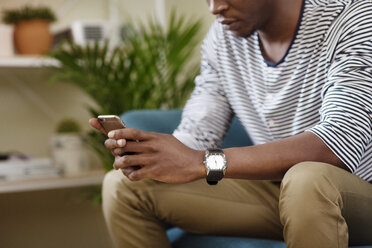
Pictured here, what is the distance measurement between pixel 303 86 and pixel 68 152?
4.91ft

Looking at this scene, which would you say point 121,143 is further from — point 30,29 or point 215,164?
point 30,29

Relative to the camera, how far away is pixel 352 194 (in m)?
1.04

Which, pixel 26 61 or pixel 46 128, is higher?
pixel 26 61

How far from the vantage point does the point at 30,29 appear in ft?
8.38

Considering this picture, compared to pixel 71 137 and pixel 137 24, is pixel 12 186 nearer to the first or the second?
pixel 71 137

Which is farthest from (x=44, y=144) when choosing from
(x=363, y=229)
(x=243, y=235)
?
(x=363, y=229)

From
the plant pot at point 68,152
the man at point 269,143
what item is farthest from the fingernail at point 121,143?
the plant pot at point 68,152

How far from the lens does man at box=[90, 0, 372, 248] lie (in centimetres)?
102

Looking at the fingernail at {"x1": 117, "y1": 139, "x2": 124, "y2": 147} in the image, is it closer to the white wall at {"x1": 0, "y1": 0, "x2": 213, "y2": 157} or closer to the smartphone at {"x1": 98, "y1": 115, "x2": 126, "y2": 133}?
the smartphone at {"x1": 98, "y1": 115, "x2": 126, "y2": 133}

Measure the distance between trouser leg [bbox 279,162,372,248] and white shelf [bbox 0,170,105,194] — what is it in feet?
5.24

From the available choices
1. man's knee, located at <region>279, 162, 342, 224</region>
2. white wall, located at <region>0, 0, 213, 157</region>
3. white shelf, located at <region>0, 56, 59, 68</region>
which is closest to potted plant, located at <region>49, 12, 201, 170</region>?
white shelf, located at <region>0, 56, 59, 68</region>

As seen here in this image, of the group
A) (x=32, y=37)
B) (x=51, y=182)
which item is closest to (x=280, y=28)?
(x=51, y=182)

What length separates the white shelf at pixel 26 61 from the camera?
2.47 meters

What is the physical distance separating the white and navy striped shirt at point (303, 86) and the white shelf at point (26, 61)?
114 cm
